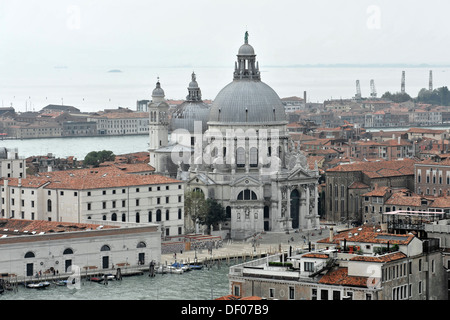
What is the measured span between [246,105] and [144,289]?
13782 millimetres

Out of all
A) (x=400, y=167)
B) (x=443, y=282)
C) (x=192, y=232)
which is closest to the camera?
(x=443, y=282)

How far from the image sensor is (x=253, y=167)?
39.4 metres

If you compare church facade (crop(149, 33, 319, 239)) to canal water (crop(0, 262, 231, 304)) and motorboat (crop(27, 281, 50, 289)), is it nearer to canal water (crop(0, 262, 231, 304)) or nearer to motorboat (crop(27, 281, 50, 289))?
canal water (crop(0, 262, 231, 304))

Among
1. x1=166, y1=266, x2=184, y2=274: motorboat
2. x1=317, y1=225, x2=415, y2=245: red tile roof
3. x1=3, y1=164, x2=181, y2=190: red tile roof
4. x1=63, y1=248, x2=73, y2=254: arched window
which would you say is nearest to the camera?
x1=317, y1=225, x2=415, y2=245: red tile roof

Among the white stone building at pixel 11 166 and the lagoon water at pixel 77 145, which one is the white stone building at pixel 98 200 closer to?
the white stone building at pixel 11 166

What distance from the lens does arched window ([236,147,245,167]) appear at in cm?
3941

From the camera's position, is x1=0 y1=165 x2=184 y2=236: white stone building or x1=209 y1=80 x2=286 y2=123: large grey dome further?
x1=209 y1=80 x2=286 y2=123: large grey dome

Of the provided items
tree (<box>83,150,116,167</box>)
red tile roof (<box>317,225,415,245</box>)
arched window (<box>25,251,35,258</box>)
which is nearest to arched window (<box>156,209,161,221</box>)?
arched window (<box>25,251,35,258</box>)

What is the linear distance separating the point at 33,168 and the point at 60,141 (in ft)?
201

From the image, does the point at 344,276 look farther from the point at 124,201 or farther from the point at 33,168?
the point at 33,168

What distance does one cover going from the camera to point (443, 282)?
18.2 meters

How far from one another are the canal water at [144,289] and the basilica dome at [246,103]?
1089 centimetres

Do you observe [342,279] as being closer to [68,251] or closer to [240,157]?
[68,251]
